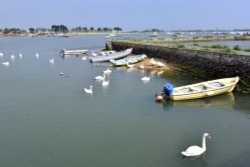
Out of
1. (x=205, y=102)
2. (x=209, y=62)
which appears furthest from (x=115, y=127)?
(x=209, y=62)

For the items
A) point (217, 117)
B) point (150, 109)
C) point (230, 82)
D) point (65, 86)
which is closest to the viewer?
point (217, 117)

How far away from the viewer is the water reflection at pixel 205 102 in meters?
19.9

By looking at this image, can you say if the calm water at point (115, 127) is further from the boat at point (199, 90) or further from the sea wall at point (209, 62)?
the sea wall at point (209, 62)

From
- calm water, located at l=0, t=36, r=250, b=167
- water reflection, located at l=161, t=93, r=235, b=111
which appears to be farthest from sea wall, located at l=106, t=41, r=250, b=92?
calm water, located at l=0, t=36, r=250, b=167

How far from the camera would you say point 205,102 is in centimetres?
2055

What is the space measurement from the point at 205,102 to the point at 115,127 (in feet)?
24.2

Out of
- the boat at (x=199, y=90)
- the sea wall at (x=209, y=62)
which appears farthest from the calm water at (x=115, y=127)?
the sea wall at (x=209, y=62)

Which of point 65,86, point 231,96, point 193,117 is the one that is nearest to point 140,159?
point 193,117

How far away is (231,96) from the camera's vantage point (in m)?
21.7

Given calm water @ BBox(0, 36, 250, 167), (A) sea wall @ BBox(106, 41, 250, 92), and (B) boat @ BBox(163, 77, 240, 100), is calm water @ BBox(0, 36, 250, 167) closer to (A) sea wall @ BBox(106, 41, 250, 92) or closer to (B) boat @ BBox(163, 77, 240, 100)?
(B) boat @ BBox(163, 77, 240, 100)

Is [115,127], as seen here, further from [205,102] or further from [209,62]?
[209,62]

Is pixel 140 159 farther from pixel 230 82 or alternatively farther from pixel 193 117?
pixel 230 82

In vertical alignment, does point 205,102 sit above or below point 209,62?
below

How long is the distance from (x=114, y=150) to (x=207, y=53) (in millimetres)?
19003
